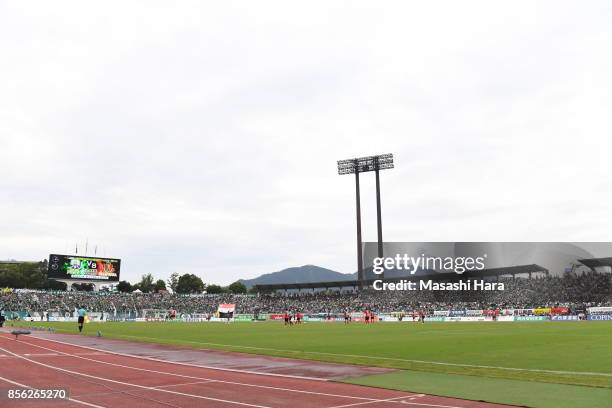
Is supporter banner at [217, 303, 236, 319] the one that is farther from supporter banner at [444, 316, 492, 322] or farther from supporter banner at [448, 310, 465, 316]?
supporter banner at [448, 310, 465, 316]

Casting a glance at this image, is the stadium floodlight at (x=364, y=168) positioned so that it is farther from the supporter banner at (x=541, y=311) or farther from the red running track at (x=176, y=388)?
the red running track at (x=176, y=388)

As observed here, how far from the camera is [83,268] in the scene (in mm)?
103250

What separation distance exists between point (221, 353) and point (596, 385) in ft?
52.0

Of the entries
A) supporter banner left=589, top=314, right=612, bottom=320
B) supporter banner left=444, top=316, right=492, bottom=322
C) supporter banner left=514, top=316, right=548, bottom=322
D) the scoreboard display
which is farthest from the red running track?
the scoreboard display

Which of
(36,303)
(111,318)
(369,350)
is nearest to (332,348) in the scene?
(369,350)

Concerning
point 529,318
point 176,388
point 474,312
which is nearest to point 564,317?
point 529,318

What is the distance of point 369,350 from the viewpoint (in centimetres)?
2509

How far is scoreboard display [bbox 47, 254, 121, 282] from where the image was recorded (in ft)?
327

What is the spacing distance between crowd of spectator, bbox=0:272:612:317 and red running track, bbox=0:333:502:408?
218 ft

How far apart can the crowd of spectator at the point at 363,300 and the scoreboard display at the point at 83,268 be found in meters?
3.65

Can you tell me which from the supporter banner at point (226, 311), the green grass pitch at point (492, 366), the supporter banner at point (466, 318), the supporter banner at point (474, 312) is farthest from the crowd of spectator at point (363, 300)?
the green grass pitch at point (492, 366)

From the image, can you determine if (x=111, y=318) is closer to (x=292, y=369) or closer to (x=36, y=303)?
(x=36, y=303)

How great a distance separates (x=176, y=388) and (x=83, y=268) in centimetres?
9764

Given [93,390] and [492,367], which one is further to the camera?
[492,367]
